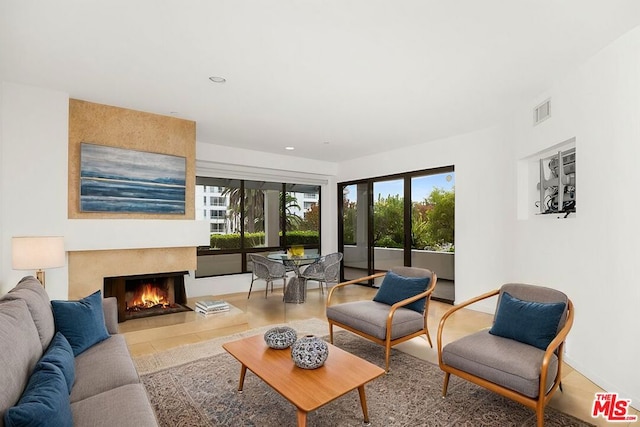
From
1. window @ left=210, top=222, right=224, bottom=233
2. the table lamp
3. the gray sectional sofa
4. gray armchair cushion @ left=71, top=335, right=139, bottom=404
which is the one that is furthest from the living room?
gray armchair cushion @ left=71, top=335, right=139, bottom=404

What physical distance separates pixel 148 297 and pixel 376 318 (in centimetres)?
335

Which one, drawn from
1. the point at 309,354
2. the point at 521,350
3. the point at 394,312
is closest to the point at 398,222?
the point at 394,312

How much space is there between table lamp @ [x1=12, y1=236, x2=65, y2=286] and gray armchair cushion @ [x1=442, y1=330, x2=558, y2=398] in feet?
11.7

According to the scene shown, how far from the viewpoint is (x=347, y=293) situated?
6352 millimetres

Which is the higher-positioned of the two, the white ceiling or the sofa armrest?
the white ceiling

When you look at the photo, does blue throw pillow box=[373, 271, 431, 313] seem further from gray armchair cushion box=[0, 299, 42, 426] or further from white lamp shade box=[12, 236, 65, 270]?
white lamp shade box=[12, 236, 65, 270]

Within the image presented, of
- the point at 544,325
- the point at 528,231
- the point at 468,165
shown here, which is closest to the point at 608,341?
the point at 544,325

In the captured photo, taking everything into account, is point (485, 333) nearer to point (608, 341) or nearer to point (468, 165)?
point (608, 341)

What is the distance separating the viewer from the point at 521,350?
2348 mm

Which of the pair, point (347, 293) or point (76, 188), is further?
point (347, 293)

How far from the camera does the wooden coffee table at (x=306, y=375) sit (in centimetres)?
195

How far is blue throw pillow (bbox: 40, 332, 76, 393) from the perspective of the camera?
5.66 feet

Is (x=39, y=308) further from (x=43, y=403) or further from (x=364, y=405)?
(x=364, y=405)

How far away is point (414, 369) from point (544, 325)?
115 cm
